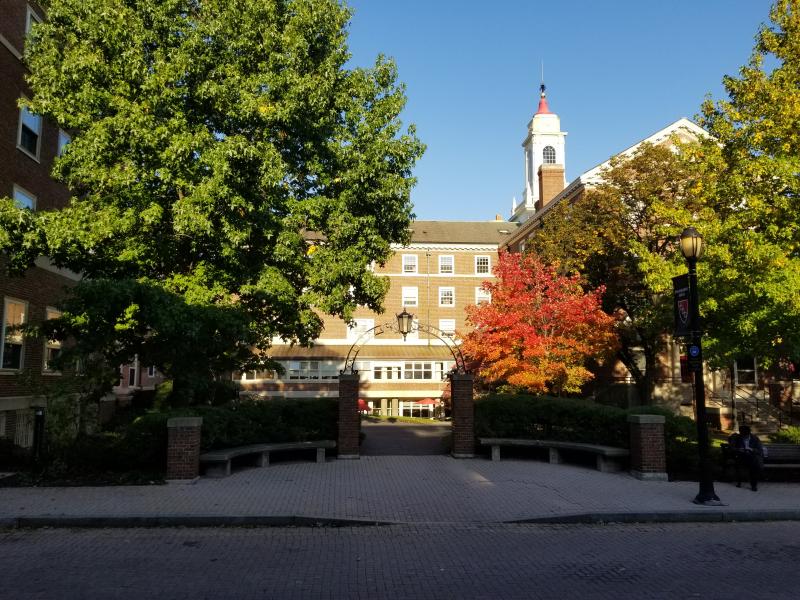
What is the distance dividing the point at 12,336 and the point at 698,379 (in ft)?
61.8

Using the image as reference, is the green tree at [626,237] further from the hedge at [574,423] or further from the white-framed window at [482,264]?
the white-framed window at [482,264]

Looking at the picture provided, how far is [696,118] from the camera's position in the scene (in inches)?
804

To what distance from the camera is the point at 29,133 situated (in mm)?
19672

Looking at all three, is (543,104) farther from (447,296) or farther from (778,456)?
(778,456)

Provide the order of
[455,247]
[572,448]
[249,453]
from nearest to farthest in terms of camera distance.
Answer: [249,453], [572,448], [455,247]

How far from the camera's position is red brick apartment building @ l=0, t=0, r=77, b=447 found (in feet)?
59.1

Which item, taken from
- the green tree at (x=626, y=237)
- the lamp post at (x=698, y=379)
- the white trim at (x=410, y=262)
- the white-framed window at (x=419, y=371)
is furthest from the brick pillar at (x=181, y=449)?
the white trim at (x=410, y=262)

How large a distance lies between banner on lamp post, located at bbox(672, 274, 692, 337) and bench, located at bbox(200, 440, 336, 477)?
28.3ft

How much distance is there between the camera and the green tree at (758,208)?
16.6 meters

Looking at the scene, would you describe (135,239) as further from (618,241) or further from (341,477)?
(618,241)

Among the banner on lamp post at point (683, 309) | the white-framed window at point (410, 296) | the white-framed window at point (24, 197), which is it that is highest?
the white-framed window at point (410, 296)


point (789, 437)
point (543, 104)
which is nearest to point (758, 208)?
point (789, 437)

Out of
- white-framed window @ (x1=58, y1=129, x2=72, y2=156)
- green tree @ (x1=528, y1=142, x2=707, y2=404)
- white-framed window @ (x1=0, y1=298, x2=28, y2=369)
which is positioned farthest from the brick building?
white-framed window @ (x1=0, y1=298, x2=28, y2=369)

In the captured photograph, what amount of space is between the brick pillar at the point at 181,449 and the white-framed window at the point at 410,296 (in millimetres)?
37176
